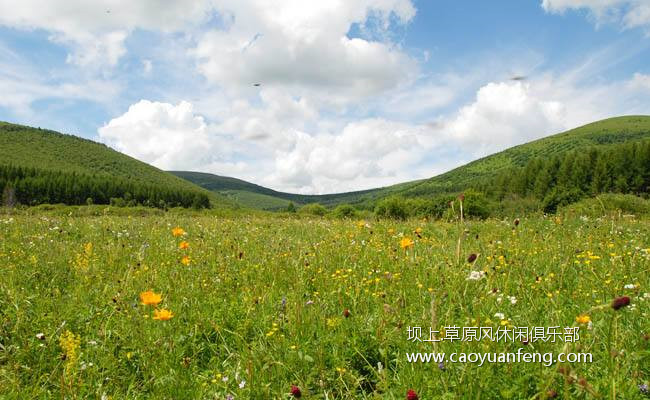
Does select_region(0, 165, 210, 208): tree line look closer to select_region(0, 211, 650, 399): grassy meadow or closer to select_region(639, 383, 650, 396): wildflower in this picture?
select_region(0, 211, 650, 399): grassy meadow

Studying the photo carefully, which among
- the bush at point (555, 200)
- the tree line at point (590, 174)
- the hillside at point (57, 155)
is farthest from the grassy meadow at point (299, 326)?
the hillside at point (57, 155)

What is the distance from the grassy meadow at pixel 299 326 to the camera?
2408 millimetres

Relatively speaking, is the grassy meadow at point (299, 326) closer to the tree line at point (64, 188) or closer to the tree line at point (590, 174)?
the tree line at point (590, 174)

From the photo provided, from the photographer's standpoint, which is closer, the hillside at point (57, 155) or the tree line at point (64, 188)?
the tree line at point (64, 188)

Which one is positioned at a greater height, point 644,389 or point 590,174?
point 590,174

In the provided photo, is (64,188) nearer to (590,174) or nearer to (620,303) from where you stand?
(620,303)

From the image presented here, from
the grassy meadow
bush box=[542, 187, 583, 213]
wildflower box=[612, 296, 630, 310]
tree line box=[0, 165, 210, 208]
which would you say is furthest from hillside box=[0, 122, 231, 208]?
wildflower box=[612, 296, 630, 310]

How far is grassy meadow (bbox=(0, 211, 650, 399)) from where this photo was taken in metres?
2.41

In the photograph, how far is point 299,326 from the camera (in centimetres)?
318

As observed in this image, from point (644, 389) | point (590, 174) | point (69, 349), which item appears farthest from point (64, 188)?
point (590, 174)

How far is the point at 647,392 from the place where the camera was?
86.9 inches

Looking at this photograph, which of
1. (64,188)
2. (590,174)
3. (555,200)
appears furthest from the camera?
(64,188)

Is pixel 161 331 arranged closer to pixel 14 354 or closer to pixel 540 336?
pixel 14 354

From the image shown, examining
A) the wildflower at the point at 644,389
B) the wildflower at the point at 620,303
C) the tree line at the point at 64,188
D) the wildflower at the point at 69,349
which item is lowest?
the wildflower at the point at 644,389
